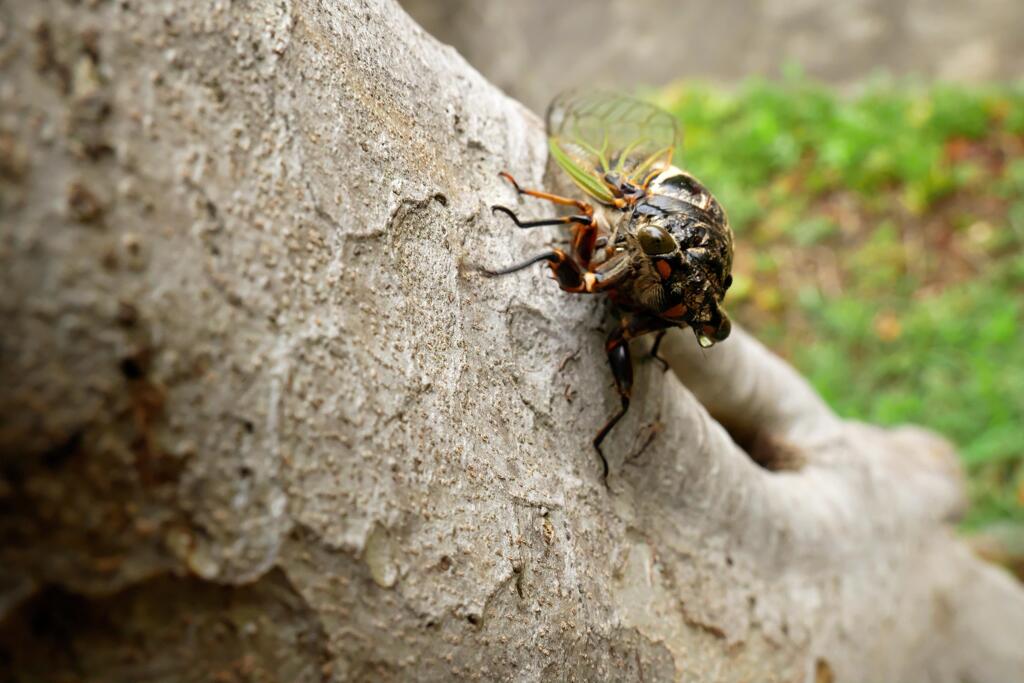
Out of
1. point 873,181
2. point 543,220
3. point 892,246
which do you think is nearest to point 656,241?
point 543,220

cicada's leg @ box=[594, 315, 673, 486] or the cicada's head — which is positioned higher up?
the cicada's head

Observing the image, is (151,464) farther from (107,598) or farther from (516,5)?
(516,5)

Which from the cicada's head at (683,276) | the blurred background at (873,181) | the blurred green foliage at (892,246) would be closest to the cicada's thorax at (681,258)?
the cicada's head at (683,276)

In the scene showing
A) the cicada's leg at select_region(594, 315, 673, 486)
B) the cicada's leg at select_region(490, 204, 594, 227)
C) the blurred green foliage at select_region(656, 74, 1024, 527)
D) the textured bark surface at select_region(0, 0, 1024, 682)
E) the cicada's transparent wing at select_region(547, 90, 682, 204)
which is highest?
the blurred green foliage at select_region(656, 74, 1024, 527)

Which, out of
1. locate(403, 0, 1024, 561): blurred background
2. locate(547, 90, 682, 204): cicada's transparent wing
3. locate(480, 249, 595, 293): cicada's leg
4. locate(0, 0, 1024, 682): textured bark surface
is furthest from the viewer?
locate(403, 0, 1024, 561): blurred background

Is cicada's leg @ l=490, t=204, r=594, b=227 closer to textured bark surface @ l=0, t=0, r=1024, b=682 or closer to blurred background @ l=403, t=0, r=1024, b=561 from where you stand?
textured bark surface @ l=0, t=0, r=1024, b=682

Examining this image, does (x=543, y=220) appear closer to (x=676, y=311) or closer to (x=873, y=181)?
(x=676, y=311)

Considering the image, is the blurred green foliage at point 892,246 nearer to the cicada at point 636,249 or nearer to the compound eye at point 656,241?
the cicada at point 636,249

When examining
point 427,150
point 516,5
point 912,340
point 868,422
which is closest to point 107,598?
point 427,150

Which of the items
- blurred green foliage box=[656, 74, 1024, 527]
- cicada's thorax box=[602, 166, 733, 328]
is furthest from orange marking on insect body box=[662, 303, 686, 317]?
blurred green foliage box=[656, 74, 1024, 527]
